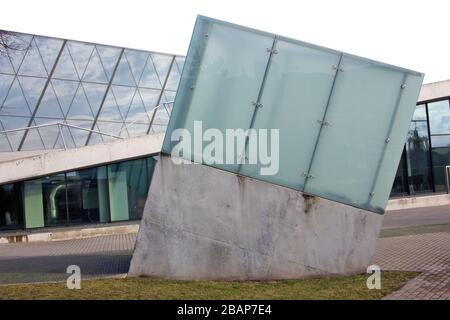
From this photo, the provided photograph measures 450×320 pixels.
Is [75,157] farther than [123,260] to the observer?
Yes

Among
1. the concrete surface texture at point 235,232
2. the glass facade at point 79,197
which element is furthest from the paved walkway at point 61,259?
the glass facade at point 79,197

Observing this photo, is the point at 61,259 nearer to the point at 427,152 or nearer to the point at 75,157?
the point at 75,157

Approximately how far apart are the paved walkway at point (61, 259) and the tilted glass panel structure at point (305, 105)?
10.6ft

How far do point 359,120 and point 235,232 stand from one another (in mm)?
3079

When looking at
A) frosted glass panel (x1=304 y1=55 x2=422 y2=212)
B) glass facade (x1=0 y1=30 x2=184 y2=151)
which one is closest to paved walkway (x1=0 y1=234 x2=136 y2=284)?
frosted glass panel (x1=304 y1=55 x2=422 y2=212)

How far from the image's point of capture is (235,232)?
863cm

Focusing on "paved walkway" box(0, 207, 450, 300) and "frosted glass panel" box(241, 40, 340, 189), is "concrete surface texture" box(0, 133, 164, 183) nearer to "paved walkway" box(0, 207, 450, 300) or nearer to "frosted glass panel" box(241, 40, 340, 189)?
"paved walkway" box(0, 207, 450, 300)

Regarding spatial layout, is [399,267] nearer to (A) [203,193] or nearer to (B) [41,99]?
(A) [203,193]

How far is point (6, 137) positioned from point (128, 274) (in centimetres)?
1701

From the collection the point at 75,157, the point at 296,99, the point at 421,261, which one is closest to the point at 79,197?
the point at 75,157

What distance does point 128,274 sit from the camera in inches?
333

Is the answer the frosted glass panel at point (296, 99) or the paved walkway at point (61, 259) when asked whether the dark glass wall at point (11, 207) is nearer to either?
the paved walkway at point (61, 259)

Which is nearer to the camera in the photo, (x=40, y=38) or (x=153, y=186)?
(x=153, y=186)
